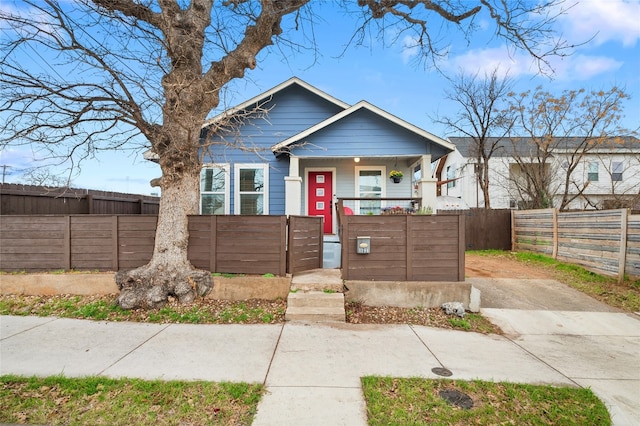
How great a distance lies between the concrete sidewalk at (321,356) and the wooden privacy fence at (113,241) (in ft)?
5.15

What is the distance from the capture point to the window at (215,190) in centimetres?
991

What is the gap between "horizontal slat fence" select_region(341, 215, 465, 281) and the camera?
5.80 metres

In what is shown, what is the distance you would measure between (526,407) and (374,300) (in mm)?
3042

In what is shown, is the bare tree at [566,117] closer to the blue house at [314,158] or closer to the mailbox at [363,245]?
the blue house at [314,158]

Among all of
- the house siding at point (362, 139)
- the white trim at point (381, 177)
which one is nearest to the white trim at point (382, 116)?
the house siding at point (362, 139)

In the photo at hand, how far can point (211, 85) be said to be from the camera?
18.4 feet

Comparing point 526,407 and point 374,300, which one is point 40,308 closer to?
point 374,300

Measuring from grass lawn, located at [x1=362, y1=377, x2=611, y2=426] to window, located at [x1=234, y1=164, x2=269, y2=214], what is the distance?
7637mm

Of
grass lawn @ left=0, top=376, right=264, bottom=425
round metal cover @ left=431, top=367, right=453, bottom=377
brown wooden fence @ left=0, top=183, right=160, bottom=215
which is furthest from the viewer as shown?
brown wooden fence @ left=0, top=183, right=160, bottom=215

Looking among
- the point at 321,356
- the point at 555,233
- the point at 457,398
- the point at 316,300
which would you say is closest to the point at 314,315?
the point at 316,300

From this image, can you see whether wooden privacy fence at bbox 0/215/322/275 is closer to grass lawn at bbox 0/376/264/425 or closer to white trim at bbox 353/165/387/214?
grass lawn at bbox 0/376/264/425

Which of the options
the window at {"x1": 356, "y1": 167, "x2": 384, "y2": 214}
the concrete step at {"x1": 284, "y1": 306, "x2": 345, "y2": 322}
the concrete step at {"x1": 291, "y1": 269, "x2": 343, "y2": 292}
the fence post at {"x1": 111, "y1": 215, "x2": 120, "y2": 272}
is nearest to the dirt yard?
the window at {"x1": 356, "y1": 167, "x2": 384, "y2": 214}

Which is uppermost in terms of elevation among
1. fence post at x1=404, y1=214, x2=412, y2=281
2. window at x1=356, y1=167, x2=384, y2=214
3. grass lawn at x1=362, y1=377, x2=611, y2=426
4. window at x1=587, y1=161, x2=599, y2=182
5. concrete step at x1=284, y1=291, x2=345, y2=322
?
window at x1=587, y1=161, x2=599, y2=182

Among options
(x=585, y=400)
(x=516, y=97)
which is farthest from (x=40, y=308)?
(x=516, y=97)
